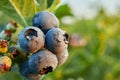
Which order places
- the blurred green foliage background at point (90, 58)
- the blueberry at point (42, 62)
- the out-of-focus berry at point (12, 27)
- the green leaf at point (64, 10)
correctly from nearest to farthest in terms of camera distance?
the blueberry at point (42, 62) → the out-of-focus berry at point (12, 27) → the green leaf at point (64, 10) → the blurred green foliage background at point (90, 58)

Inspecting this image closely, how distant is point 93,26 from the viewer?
193 inches

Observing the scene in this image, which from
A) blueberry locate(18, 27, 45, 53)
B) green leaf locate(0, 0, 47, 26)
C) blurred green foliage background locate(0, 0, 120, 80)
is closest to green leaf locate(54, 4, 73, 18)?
blurred green foliage background locate(0, 0, 120, 80)

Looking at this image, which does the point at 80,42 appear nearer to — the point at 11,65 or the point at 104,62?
the point at 104,62

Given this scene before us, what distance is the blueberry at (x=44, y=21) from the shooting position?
1696mm

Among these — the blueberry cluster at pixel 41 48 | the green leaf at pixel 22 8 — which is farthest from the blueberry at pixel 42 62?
the green leaf at pixel 22 8

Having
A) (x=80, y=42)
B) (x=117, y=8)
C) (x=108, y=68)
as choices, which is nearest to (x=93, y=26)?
(x=80, y=42)

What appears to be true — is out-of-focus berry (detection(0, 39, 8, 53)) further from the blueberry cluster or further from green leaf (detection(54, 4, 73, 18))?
green leaf (detection(54, 4, 73, 18))

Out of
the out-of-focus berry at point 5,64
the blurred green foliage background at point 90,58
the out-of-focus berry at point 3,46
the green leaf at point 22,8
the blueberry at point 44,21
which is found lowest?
the blurred green foliage background at point 90,58

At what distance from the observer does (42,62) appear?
5.35ft

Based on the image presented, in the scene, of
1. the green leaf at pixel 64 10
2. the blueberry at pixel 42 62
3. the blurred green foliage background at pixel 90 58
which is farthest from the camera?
the blurred green foliage background at pixel 90 58

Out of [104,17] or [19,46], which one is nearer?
[19,46]

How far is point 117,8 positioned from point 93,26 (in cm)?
224

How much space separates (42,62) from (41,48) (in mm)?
57

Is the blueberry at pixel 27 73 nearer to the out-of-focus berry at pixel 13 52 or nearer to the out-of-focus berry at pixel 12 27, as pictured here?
the out-of-focus berry at pixel 13 52
